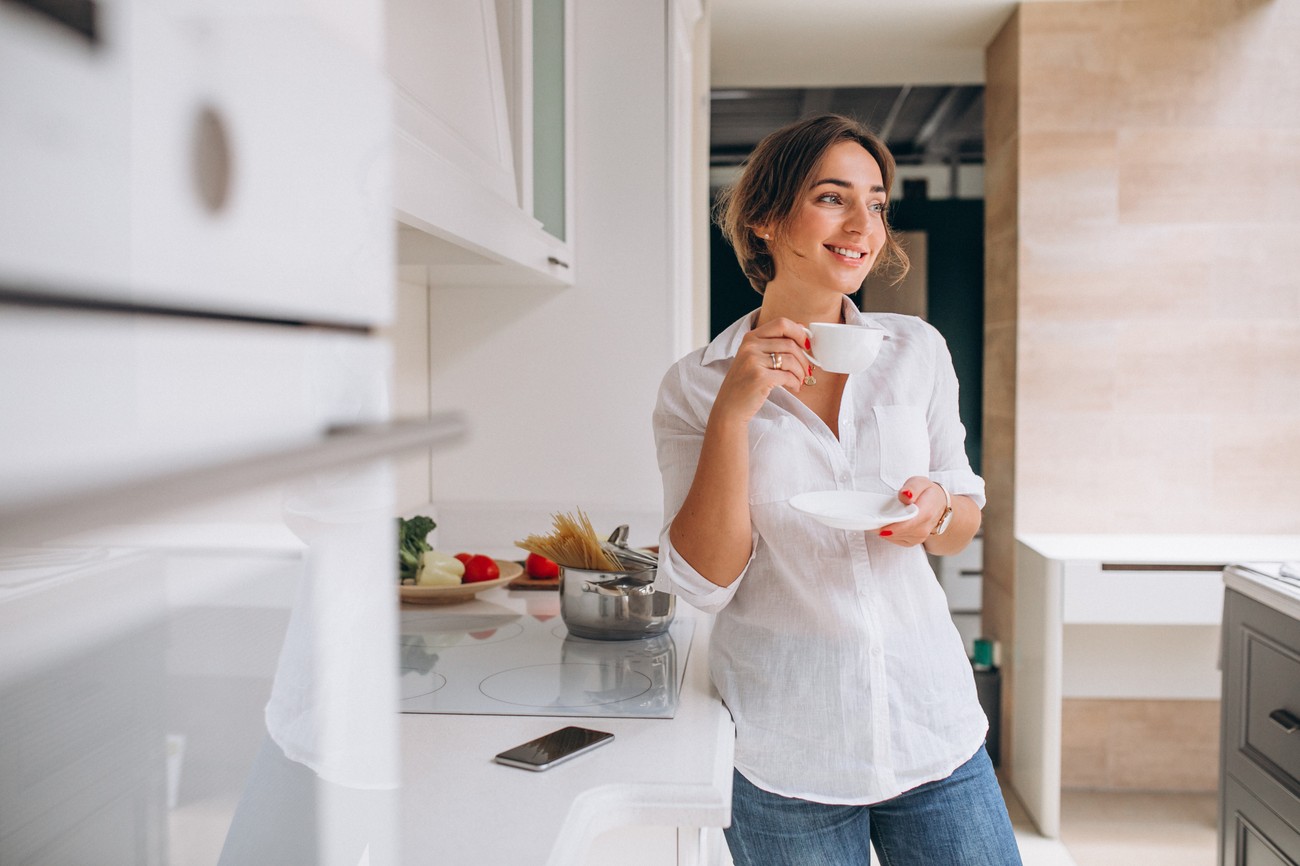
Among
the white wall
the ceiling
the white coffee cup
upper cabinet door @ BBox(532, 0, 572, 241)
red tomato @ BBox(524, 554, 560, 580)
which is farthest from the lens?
the ceiling

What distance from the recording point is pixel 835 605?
51.1 inches

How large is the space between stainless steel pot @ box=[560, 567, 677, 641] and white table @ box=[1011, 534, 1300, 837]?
1854mm

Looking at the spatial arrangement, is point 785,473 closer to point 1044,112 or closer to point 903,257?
point 903,257

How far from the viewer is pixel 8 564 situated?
7.5 inches

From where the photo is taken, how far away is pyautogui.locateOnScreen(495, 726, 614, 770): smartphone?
1.07 metres

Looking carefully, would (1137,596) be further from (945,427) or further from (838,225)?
(838,225)

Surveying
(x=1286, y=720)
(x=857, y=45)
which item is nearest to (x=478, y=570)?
(x=1286, y=720)

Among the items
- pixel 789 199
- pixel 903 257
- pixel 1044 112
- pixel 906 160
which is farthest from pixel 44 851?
pixel 906 160

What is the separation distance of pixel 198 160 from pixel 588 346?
2.18 metres

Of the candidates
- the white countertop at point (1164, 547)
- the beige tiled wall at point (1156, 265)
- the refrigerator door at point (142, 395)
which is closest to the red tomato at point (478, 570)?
the refrigerator door at point (142, 395)

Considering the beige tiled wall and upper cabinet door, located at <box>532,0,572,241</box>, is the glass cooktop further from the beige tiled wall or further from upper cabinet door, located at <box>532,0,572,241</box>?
the beige tiled wall

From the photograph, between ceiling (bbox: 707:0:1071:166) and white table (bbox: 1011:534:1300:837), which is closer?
white table (bbox: 1011:534:1300:837)

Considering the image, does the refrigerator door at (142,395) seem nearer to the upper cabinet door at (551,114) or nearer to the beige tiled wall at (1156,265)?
the upper cabinet door at (551,114)

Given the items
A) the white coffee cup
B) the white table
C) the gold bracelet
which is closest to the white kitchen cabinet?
the white coffee cup
